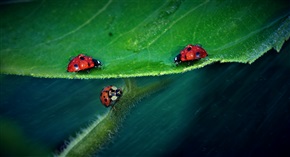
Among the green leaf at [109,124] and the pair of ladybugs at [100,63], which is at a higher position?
the pair of ladybugs at [100,63]

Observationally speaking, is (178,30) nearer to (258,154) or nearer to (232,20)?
→ (232,20)

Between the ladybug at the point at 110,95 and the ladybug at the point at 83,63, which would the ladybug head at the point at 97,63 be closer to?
the ladybug at the point at 83,63

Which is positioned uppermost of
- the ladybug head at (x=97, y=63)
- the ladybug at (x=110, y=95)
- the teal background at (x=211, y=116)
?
the ladybug head at (x=97, y=63)

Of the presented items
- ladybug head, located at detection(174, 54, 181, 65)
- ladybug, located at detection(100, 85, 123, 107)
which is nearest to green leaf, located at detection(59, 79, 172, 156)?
ladybug, located at detection(100, 85, 123, 107)

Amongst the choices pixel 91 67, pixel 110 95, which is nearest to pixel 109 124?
pixel 110 95

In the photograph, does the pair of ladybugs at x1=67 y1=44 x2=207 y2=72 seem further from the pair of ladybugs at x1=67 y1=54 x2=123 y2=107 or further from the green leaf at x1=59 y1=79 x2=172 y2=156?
the green leaf at x1=59 y1=79 x2=172 y2=156

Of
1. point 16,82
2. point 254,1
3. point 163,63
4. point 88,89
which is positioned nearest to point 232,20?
point 254,1

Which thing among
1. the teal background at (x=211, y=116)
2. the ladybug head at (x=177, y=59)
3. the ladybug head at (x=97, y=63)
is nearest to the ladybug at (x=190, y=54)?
the ladybug head at (x=177, y=59)
